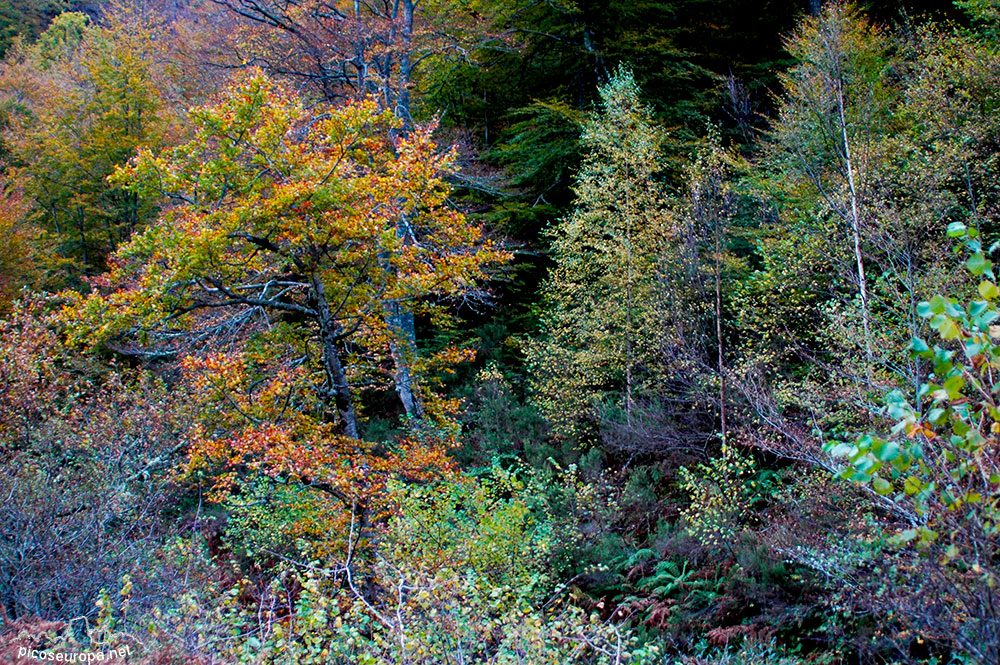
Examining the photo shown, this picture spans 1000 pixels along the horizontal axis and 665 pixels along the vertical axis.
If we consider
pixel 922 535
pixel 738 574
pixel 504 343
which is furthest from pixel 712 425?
pixel 922 535

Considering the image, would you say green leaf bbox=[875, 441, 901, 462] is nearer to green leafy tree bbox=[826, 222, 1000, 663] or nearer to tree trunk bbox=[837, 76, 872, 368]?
green leafy tree bbox=[826, 222, 1000, 663]

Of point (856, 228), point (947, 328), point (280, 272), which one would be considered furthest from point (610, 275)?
point (947, 328)

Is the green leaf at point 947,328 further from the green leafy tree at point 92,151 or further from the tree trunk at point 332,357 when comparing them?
the green leafy tree at point 92,151

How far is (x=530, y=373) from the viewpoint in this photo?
13.7 m

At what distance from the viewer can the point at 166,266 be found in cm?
795

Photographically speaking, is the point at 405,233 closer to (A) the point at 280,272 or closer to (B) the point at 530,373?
(A) the point at 280,272

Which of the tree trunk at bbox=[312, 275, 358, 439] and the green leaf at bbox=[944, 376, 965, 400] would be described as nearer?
the green leaf at bbox=[944, 376, 965, 400]

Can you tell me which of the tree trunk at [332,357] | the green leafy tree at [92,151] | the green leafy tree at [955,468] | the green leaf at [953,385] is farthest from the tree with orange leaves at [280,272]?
the green leafy tree at [92,151]

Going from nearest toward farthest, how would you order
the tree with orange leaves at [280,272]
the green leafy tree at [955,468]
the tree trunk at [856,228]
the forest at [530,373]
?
the green leafy tree at [955,468] → the forest at [530,373] → the tree trunk at [856,228] → the tree with orange leaves at [280,272]

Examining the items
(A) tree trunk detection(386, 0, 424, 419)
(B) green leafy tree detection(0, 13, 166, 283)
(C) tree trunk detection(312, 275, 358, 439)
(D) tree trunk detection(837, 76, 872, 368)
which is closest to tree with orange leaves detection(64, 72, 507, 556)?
(C) tree trunk detection(312, 275, 358, 439)

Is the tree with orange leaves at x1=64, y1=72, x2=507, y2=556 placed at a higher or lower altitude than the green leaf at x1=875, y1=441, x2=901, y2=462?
lower

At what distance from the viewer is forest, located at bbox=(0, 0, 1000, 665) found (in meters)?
4.27

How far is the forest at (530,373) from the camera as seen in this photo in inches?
168

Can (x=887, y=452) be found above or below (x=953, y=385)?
below
